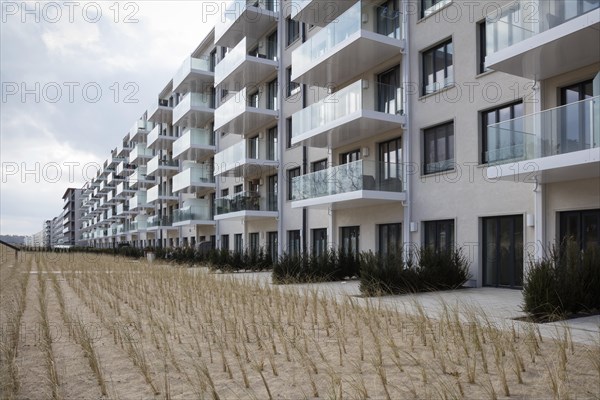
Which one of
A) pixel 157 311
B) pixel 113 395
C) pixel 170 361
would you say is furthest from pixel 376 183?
pixel 113 395

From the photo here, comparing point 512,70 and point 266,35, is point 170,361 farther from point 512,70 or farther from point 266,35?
point 266,35

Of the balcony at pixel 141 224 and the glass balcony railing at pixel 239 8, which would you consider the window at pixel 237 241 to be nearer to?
the glass balcony railing at pixel 239 8

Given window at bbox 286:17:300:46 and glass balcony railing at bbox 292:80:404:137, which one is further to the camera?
window at bbox 286:17:300:46

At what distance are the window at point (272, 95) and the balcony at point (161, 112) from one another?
19.1 m

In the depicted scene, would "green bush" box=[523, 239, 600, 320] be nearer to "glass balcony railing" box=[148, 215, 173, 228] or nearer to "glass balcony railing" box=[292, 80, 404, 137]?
"glass balcony railing" box=[292, 80, 404, 137]

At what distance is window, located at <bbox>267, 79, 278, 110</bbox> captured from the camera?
2705 cm

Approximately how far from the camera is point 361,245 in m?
19.4

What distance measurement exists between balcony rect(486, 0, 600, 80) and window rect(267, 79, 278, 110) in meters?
15.5

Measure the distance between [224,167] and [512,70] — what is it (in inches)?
710

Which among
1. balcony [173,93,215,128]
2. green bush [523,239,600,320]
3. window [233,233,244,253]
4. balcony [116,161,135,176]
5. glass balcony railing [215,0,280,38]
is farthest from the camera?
balcony [116,161,135,176]

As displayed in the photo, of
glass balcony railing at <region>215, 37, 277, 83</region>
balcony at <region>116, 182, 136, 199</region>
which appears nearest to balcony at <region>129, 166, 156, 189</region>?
balcony at <region>116, 182, 136, 199</region>

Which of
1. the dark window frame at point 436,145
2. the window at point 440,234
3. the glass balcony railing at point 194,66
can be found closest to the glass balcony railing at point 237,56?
the glass balcony railing at point 194,66

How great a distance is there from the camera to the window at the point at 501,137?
39.3 feet

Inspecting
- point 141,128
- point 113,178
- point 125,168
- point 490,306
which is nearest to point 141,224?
point 141,128
